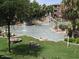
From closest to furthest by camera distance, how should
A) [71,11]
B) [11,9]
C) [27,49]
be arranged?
[11,9]
[27,49]
[71,11]

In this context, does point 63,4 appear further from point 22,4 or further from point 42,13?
point 42,13

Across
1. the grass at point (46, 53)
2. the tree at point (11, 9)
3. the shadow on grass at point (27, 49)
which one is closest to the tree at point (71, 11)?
the grass at point (46, 53)

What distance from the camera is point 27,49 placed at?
29.5m

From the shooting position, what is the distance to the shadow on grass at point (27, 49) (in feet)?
89.1

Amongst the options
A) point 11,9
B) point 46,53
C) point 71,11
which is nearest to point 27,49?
point 46,53

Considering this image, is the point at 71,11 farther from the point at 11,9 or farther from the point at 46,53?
the point at 11,9

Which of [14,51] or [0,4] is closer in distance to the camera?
[0,4]

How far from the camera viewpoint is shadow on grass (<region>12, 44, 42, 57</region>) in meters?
A: 27.2

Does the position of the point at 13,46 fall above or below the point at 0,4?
below

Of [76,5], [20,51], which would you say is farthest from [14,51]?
[76,5]

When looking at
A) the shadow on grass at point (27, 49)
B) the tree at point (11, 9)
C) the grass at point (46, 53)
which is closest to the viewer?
the grass at point (46, 53)

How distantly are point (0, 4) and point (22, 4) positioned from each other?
273 centimetres

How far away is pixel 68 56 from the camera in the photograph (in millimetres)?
24875

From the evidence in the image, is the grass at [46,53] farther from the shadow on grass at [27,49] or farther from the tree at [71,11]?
the tree at [71,11]
